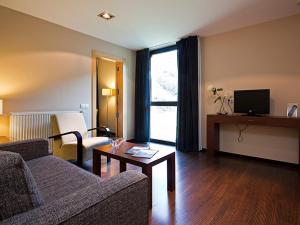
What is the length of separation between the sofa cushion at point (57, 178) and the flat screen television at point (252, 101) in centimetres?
286

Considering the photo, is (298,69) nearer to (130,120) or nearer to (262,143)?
(262,143)

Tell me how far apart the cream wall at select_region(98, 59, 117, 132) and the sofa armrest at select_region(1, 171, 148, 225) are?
14.1 ft

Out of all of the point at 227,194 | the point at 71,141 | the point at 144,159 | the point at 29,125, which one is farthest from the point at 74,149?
the point at 227,194

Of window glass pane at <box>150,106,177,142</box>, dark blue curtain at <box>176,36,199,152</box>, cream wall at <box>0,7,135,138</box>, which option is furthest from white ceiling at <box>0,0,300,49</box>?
window glass pane at <box>150,106,177,142</box>

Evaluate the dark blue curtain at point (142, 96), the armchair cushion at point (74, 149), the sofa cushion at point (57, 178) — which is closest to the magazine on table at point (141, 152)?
the sofa cushion at point (57, 178)

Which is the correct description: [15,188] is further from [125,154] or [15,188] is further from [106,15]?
[106,15]

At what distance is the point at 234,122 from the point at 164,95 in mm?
1901

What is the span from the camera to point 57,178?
1443 millimetres

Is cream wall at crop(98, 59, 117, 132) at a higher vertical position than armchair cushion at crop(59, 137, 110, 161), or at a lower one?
higher

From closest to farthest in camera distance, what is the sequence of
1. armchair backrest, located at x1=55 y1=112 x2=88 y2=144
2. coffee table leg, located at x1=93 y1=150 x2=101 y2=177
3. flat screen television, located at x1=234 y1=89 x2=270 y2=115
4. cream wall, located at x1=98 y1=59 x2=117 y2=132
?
coffee table leg, located at x1=93 y1=150 x2=101 y2=177
armchair backrest, located at x1=55 y1=112 x2=88 y2=144
flat screen television, located at x1=234 y1=89 x2=270 y2=115
cream wall, located at x1=98 y1=59 x2=117 y2=132

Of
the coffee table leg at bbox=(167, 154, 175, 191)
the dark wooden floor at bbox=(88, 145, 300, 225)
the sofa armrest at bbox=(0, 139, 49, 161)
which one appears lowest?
the dark wooden floor at bbox=(88, 145, 300, 225)

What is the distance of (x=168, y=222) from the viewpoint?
1582 mm

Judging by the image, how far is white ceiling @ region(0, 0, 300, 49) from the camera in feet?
8.47

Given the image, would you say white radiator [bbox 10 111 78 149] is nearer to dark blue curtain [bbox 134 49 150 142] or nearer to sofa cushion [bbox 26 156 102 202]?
sofa cushion [bbox 26 156 102 202]
